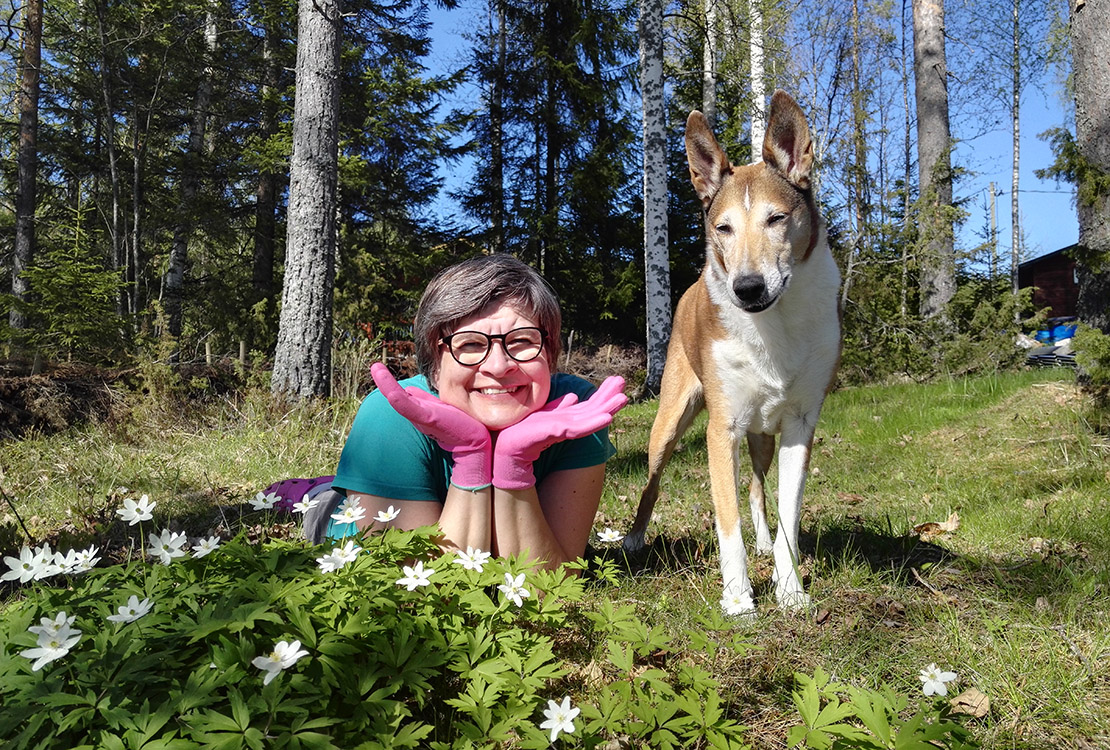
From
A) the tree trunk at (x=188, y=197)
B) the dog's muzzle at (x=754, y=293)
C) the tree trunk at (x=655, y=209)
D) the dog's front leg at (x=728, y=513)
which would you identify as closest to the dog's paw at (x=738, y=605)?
the dog's front leg at (x=728, y=513)

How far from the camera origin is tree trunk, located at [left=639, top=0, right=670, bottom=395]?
10.3 metres

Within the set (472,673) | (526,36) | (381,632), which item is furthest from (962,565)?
(526,36)

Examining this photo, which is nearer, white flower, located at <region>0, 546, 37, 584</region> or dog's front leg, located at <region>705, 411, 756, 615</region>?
white flower, located at <region>0, 546, 37, 584</region>

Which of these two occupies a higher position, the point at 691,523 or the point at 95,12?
the point at 95,12

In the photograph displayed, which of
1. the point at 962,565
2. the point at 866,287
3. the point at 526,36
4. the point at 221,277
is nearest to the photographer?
the point at 962,565

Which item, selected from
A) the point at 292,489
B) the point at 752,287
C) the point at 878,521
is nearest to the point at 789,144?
the point at 752,287

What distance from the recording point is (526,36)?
1611cm

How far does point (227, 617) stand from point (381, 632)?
336 millimetres

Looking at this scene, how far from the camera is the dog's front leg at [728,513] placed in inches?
101

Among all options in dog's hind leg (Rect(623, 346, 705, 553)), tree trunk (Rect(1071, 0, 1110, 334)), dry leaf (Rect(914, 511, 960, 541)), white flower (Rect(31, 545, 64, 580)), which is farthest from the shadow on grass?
tree trunk (Rect(1071, 0, 1110, 334))

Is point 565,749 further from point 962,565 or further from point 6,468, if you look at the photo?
point 6,468

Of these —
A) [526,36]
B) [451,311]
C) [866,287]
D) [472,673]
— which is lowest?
[472,673]

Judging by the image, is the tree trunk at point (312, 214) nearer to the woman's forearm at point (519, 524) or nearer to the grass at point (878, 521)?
the grass at point (878, 521)

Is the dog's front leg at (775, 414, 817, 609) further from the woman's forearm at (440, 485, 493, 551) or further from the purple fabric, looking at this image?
the purple fabric
